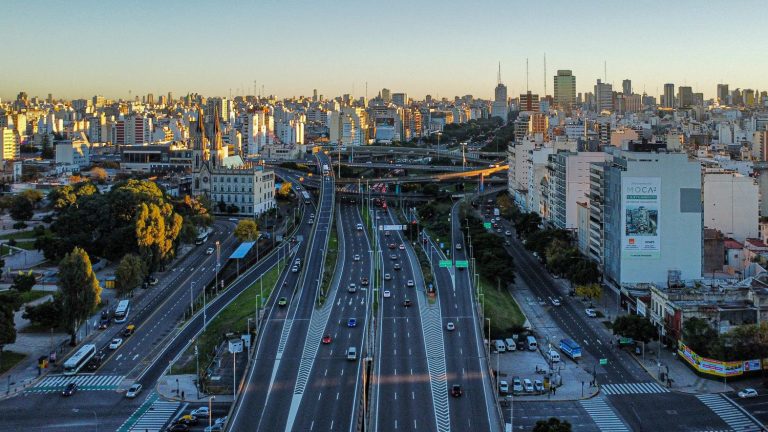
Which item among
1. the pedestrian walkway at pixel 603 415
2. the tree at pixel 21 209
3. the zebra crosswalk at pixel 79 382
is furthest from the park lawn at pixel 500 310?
the tree at pixel 21 209

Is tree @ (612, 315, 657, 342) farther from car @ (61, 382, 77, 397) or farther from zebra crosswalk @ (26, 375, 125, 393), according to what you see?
car @ (61, 382, 77, 397)

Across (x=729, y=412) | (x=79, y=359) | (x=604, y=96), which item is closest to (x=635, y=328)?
(x=729, y=412)

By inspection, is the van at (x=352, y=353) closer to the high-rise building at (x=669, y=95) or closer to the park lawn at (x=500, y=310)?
the park lawn at (x=500, y=310)

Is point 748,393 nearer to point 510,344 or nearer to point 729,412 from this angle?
point 729,412

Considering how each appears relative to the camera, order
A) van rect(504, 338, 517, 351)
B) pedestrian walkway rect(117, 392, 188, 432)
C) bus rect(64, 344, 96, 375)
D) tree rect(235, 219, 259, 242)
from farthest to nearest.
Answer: tree rect(235, 219, 259, 242) < van rect(504, 338, 517, 351) < bus rect(64, 344, 96, 375) < pedestrian walkway rect(117, 392, 188, 432)

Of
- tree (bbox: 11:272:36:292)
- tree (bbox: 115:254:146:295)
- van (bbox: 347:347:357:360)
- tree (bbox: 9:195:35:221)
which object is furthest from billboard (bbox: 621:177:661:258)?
tree (bbox: 9:195:35:221)
